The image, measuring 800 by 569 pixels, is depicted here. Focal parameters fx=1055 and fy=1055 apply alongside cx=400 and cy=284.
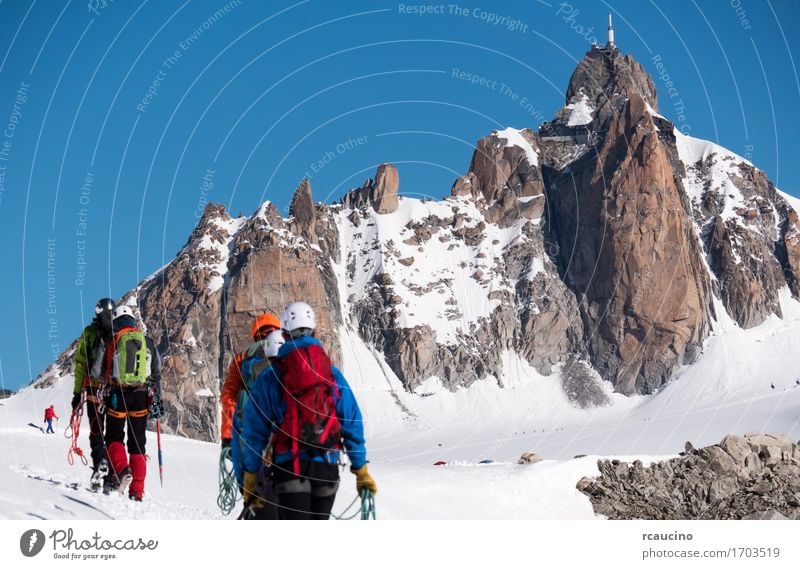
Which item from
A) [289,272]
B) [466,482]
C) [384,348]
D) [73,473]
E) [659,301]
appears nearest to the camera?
[73,473]

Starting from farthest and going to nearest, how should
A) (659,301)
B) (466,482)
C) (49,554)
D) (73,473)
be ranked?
(659,301) < (466,482) < (73,473) < (49,554)

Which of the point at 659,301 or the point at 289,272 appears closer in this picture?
the point at 289,272

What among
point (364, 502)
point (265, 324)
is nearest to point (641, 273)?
point (265, 324)

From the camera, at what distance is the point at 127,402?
43.7 ft

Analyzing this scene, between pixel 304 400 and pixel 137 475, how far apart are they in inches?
215

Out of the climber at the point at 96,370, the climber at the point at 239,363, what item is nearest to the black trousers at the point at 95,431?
the climber at the point at 96,370

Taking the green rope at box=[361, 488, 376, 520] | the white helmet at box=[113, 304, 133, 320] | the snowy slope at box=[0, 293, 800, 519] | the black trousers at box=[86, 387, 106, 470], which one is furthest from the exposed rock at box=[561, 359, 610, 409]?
the green rope at box=[361, 488, 376, 520]

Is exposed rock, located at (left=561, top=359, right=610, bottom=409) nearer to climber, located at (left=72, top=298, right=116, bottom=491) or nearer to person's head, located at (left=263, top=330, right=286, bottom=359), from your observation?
climber, located at (left=72, top=298, right=116, bottom=491)

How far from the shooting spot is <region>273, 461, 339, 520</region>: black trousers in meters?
8.87

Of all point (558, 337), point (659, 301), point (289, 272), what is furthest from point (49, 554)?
point (558, 337)

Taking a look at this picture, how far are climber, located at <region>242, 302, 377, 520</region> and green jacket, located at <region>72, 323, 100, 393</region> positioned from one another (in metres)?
5.09

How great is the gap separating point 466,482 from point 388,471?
7.38ft

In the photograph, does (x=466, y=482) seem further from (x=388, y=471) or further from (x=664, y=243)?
(x=664, y=243)

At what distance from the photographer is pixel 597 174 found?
637 feet
